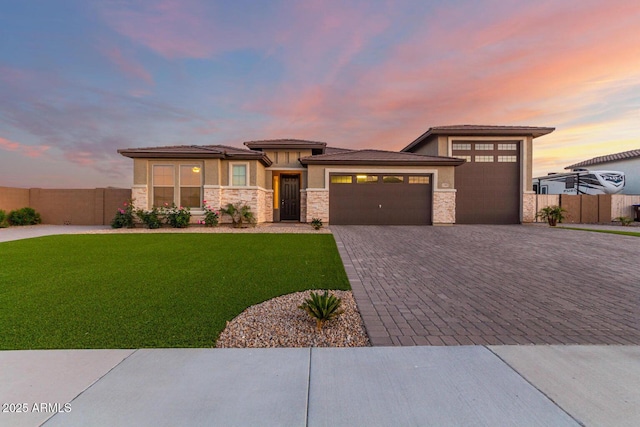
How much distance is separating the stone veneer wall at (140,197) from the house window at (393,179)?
1318cm

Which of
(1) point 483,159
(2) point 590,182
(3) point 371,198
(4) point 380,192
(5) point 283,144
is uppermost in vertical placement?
(5) point 283,144

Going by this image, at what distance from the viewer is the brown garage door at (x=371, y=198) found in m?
15.5

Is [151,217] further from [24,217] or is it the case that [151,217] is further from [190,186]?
[24,217]

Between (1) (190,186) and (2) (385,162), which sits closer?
(1) (190,186)

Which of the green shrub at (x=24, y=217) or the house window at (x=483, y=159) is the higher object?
the house window at (x=483, y=159)

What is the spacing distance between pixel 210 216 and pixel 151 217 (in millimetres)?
2918

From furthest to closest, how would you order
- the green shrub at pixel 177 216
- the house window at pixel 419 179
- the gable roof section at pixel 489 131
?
the gable roof section at pixel 489 131 < the house window at pixel 419 179 < the green shrub at pixel 177 216

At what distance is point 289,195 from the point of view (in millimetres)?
17359

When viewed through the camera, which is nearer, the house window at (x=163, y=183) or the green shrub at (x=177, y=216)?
the green shrub at (x=177, y=216)

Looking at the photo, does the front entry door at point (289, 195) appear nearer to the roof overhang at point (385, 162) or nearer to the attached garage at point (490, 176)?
the roof overhang at point (385, 162)

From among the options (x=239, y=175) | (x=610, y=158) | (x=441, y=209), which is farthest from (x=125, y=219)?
(x=610, y=158)

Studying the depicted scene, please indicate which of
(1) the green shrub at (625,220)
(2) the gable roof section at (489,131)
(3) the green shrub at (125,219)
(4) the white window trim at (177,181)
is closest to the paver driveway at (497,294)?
(4) the white window trim at (177,181)

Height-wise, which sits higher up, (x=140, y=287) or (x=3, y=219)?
(x=3, y=219)

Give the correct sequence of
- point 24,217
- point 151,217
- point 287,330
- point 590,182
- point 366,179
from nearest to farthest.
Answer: point 287,330, point 151,217, point 24,217, point 366,179, point 590,182
